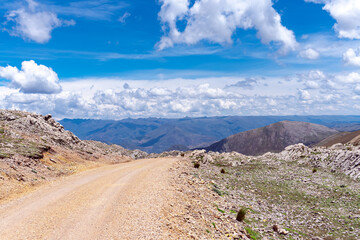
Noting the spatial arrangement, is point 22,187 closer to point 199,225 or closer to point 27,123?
A: point 199,225

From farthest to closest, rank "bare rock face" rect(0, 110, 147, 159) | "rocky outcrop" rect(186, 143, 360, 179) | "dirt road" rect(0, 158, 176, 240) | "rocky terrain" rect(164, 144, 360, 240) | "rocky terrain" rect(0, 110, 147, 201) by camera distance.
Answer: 1. "bare rock face" rect(0, 110, 147, 159)
2. "rocky outcrop" rect(186, 143, 360, 179)
3. "rocky terrain" rect(0, 110, 147, 201)
4. "rocky terrain" rect(164, 144, 360, 240)
5. "dirt road" rect(0, 158, 176, 240)

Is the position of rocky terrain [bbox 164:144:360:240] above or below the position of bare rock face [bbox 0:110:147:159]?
below

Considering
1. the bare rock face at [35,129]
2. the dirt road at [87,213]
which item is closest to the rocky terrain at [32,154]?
the bare rock face at [35,129]

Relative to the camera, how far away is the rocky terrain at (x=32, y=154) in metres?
27.1

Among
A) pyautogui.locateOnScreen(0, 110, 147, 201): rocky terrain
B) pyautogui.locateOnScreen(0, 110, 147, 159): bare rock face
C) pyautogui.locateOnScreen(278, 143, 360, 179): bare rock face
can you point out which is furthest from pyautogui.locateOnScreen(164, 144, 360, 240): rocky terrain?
pyautogui.locateOnScreen(0, 110, 147, 159): bare rock face

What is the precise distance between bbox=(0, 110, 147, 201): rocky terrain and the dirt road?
3.94 metres

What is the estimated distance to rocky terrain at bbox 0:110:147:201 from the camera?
89.0ft

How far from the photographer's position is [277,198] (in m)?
33.5

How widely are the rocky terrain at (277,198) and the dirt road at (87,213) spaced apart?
96.3 inches

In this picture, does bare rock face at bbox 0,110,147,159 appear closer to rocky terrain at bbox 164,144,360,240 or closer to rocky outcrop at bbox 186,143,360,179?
rocky terrain at bbox 164,144,360,240

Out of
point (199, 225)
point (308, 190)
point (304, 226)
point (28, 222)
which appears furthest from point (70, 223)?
point (308, 190)

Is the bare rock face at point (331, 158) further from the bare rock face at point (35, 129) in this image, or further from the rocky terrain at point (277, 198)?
the bare rock face at point (35, 129)

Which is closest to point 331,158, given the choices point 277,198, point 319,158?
point 319,158

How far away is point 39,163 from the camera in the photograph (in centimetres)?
3541
